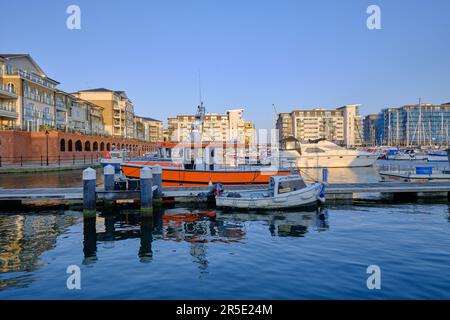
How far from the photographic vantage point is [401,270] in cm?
1066

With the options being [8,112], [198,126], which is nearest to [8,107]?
[8,112]

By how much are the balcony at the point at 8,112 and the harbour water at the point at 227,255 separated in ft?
131

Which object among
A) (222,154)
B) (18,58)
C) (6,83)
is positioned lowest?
(222,154)

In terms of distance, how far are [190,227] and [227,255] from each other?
15.7ft

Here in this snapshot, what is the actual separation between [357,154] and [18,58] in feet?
212

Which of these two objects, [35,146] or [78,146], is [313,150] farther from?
[35,146]

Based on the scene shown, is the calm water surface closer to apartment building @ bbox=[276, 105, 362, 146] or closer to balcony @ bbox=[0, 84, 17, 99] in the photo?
balcony @ bbox=[0, 84, 17, 99]

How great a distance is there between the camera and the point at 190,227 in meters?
16.9

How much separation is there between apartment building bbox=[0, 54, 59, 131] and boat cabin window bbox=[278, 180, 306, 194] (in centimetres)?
4575

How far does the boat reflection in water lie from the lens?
13.9 metres

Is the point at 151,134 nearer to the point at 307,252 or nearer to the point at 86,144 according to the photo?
the point at 86,144

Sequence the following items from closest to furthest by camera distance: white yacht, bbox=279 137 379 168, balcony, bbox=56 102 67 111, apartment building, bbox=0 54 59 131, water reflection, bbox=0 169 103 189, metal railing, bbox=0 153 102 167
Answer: water reflection, bbox=0 169 103 189 → metal railing, bbox=0 153 102 167 → apartment building, bbox=0 54 59 131 → white yacht, bbox=279 137 379 168 → balcony, bbox=56 102 67 111

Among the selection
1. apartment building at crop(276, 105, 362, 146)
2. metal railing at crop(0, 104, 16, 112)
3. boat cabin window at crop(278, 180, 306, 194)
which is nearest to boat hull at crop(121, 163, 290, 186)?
boat cabin window at crop(278, 180, 306, 194)

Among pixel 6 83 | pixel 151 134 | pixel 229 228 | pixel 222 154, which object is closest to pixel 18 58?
pixel 6 83
